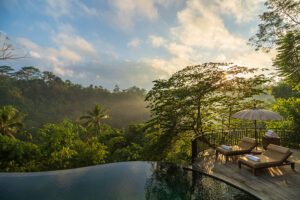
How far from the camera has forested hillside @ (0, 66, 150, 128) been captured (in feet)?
155

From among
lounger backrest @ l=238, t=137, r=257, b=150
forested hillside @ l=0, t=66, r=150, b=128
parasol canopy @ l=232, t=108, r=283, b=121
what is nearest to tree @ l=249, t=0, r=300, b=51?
parasol canopy @ l=232, t=108, r=283, b=121

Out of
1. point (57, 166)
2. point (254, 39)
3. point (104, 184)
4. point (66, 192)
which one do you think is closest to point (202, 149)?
point (104, 184)

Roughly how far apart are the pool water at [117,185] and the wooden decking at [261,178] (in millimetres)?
331

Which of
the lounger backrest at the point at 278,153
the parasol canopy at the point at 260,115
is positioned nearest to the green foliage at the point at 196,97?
the parasol canopy at the point at 260,115

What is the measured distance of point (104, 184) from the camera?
576cm

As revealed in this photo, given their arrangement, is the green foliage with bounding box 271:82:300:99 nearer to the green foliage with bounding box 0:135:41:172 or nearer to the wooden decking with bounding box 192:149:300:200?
the wooden decking with bounding box 192:149:300:200

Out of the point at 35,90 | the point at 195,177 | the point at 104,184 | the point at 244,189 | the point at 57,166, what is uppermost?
the point at 35,90

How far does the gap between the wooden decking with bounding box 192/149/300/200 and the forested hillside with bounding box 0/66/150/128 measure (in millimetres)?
54682

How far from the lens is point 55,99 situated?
60.2m

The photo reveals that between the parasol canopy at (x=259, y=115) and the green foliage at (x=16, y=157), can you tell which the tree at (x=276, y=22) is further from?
the green foliage at (x=16, y=157)

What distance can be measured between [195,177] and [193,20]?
10.1 meters

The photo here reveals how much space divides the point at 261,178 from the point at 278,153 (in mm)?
1350

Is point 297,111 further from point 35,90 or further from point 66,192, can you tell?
point 35,90

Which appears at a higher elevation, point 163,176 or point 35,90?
point 35,90
